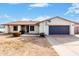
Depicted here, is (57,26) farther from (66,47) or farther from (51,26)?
(66,47)

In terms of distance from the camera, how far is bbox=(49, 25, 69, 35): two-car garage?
18663mm

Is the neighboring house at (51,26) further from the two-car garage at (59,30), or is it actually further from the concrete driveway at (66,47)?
the concrete driveway at (66,47)

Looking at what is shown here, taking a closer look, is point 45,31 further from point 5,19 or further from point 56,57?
point 56,57

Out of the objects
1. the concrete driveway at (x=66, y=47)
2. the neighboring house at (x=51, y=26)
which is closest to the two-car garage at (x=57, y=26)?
the neighboring house at (x=51, y=26)

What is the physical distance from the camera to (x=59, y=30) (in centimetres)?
1891

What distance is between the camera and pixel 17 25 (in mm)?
17750

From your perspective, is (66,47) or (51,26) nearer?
(66,47)

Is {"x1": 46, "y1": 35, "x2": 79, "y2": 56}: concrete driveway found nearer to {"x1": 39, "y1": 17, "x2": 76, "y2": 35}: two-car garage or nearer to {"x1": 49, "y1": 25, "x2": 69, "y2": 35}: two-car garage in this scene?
{"x1": 49, "y1": 25, "x2": 69, "y2": 35}: two-car garage

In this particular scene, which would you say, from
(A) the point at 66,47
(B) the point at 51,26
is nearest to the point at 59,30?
(B) the point at 51,26

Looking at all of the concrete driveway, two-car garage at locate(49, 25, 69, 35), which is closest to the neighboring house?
two-car garage at locate(49, 25, 69, 35)

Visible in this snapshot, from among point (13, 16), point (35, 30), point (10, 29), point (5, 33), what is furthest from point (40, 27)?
point (13, 16)

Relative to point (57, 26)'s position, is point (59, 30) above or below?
below

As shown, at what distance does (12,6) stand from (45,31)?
26.3 feet

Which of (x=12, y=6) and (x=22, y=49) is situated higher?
(x=12, y=6)
